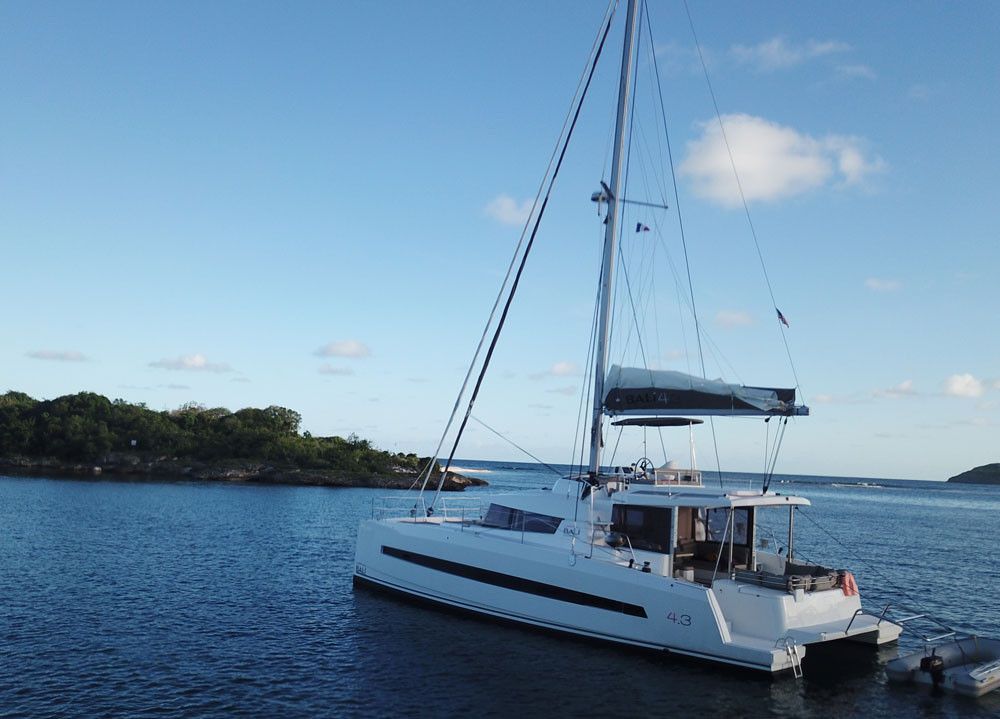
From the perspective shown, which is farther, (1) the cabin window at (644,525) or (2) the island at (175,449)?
(2) the island at (175,449)

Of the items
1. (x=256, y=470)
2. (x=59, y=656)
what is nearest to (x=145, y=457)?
(x=256, y=470)

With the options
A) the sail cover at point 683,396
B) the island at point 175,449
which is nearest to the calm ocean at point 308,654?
the sail cover at point 683,396

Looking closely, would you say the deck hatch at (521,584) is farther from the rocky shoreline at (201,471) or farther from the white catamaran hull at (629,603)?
the rocky shoreline at (201,471)

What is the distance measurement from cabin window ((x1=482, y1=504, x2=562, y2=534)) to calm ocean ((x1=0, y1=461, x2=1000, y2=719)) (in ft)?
7.78

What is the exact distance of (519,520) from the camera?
1736 centimetres

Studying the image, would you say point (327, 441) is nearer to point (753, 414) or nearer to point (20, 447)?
point (20, 447)

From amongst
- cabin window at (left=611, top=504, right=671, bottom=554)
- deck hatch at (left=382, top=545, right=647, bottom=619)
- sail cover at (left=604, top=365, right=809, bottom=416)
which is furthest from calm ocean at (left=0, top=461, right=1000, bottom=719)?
sail cover at (left=604, top=365, right=809, bottom=416)

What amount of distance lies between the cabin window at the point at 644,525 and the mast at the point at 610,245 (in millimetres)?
1385

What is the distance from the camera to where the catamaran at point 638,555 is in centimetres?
1327

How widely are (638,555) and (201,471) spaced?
63176 millimetres

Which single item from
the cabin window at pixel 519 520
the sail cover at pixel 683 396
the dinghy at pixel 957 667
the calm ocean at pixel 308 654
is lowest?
the calm ocean at pixel 308 654

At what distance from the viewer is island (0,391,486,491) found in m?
70.6

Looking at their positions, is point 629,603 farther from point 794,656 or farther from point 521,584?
point 794,656

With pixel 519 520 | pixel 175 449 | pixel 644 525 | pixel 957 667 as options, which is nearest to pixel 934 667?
pixel 957 667
